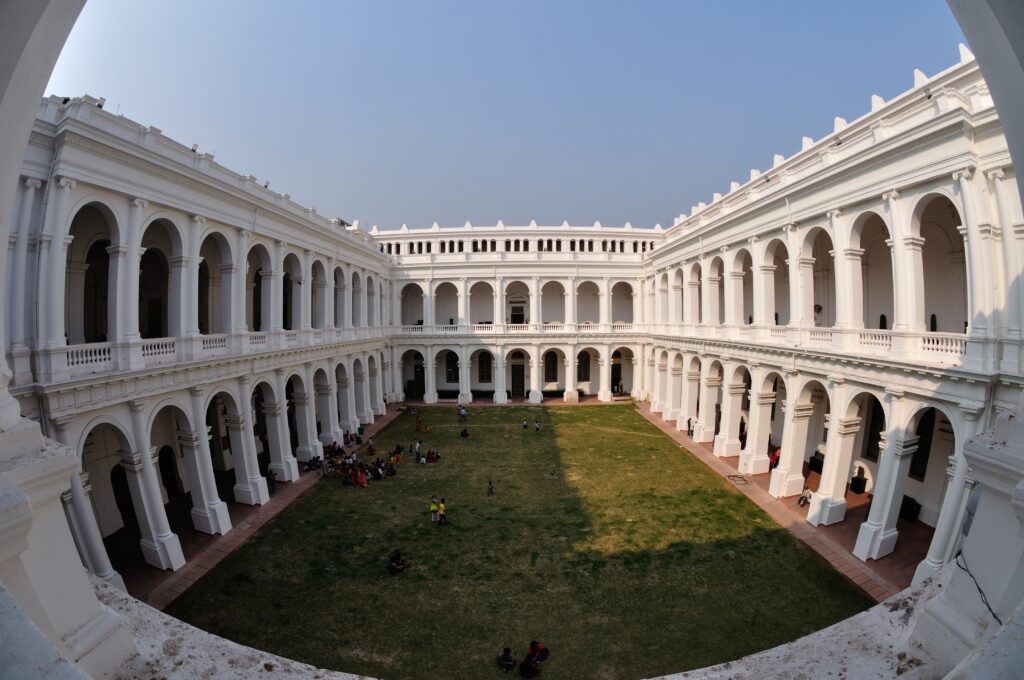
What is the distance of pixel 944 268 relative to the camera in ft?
52.8

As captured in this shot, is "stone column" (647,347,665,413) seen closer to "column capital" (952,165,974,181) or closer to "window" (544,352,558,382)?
"window" (544,352,558,382)

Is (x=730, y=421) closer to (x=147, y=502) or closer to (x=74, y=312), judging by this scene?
(x=147, y=502)

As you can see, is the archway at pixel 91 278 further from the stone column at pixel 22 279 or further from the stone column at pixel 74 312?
the stone column at pixel 22 279

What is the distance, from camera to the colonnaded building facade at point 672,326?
11062 millimetres

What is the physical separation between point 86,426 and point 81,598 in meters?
11.8

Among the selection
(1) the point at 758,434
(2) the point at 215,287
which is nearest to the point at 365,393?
(2) the point at 215,287

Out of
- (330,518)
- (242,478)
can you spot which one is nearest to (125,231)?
(242,478)

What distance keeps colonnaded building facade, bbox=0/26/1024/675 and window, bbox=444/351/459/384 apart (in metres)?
9.87

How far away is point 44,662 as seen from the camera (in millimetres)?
1646

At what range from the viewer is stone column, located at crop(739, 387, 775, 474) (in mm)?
20391

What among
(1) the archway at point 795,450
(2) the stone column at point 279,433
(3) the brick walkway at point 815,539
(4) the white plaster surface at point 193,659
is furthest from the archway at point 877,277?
(2) the stone column at point 279,433

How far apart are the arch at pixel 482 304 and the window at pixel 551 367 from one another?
5.25m

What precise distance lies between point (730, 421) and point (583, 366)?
17.5 metres

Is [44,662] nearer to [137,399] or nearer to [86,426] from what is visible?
[86,426]
